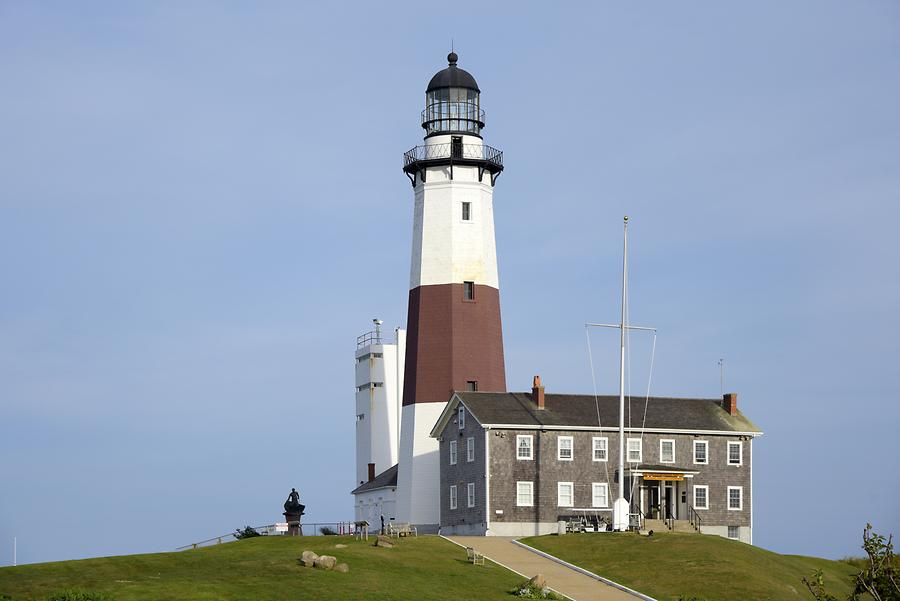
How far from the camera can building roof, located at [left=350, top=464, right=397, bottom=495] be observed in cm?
8019

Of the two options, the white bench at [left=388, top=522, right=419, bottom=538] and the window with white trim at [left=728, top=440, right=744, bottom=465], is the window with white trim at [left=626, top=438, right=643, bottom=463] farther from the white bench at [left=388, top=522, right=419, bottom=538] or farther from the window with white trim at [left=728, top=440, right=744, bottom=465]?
the white bench at [left=388, top=522, right=419, bottom=538]

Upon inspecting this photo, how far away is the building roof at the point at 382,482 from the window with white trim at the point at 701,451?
16.9 metres

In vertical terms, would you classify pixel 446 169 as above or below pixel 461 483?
above

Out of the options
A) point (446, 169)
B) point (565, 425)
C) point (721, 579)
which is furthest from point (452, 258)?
point (721, 579)

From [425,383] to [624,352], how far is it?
1272 centimetres

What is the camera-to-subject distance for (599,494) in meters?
69.4

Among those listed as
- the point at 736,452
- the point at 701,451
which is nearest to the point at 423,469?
the point at 701,451

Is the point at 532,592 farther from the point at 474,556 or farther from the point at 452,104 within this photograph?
the point at 452,104

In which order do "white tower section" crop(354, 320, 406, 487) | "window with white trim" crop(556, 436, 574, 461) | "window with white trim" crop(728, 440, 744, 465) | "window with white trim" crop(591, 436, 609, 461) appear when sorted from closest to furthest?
"window with white trim" crop(556, 436, 574, 461), "window with white trim" crop(591, 436, 609, 461), "window with white trim" crop(728, 440, 744, 465), "white tower section" crop(354, 320, 406, 487)

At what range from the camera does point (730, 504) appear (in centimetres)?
7156

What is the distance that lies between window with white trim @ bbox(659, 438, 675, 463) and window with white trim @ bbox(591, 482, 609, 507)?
10.9 feet

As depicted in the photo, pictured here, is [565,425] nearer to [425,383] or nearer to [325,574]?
[425,383]

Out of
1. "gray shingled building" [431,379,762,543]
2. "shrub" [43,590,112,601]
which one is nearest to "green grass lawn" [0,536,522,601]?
"shrub" [43,590,112,601]

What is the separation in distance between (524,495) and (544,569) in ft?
38.0
